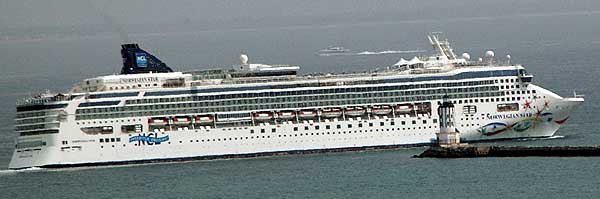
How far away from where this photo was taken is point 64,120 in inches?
2835

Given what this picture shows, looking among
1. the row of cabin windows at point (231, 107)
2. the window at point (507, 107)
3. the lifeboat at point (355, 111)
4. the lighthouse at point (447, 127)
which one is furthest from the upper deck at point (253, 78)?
the lighthouse at point (447, 127)

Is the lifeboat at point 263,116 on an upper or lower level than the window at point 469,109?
upper

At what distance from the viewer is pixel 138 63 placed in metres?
74.9

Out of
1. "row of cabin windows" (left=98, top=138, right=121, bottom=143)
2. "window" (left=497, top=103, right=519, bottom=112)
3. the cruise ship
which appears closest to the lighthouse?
the cruise ship

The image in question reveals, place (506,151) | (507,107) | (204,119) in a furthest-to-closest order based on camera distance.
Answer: (507,107)
(204,119)
(506,151)

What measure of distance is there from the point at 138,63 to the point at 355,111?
895 cm

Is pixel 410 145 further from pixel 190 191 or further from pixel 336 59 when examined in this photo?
pixel 336 59

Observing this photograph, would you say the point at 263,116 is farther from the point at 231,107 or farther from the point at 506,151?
the point at 506,151

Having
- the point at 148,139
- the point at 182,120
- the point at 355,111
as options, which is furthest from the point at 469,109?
the point at 148,139

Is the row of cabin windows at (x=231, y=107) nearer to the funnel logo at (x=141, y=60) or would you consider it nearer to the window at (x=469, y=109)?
the window at (x=469, y=109)

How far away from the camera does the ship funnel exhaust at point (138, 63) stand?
74875 mm

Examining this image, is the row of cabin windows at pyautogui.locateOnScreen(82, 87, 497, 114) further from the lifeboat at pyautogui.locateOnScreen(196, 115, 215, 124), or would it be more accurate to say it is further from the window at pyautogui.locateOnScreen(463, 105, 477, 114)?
the window at pyautogui.locateOnScreen(463, 105, 477, 114)

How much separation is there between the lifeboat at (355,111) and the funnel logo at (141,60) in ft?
27.5

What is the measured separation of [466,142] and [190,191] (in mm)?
14571
